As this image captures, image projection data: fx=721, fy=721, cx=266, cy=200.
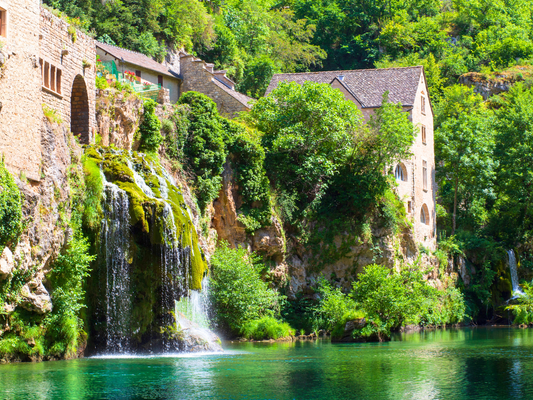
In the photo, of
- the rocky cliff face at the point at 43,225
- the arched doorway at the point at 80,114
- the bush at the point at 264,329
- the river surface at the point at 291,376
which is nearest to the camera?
the river surface at the point at 291,376

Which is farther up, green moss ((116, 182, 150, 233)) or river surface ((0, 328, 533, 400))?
green moss ((116, 182, 150, 233))

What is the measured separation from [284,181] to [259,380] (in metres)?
28.5

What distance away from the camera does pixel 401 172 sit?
191 feet

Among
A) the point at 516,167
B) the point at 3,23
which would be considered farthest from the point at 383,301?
the point at 516,167

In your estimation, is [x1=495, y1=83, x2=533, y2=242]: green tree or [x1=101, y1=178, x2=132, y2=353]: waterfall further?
[x1=495, y1=83, x2=533, y2=242]: green tree

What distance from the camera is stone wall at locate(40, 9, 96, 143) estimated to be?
31.4 m

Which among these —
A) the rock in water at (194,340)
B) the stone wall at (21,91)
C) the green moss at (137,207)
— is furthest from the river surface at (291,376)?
the stone wall at (21,91)

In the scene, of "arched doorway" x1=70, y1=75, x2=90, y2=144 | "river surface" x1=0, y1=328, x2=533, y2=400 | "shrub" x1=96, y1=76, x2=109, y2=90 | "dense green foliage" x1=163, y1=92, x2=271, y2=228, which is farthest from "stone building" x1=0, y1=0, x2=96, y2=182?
"river surface" x1=0, y1=328, x2=533, y2=400

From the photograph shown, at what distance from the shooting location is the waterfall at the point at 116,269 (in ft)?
97.6

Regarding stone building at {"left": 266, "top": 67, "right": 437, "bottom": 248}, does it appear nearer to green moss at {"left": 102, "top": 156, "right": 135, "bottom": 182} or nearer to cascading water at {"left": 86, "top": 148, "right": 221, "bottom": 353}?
cascading water at {"left": 86, "top": 148, "right": 221, "bottom": 353}

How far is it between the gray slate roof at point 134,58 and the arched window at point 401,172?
1944cm

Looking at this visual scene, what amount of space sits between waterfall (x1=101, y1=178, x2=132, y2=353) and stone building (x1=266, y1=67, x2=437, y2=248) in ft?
101

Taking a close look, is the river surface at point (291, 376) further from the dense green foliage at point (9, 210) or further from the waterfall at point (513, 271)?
the waterfall at point (513, 271)

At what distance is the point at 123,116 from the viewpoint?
3672 cm
